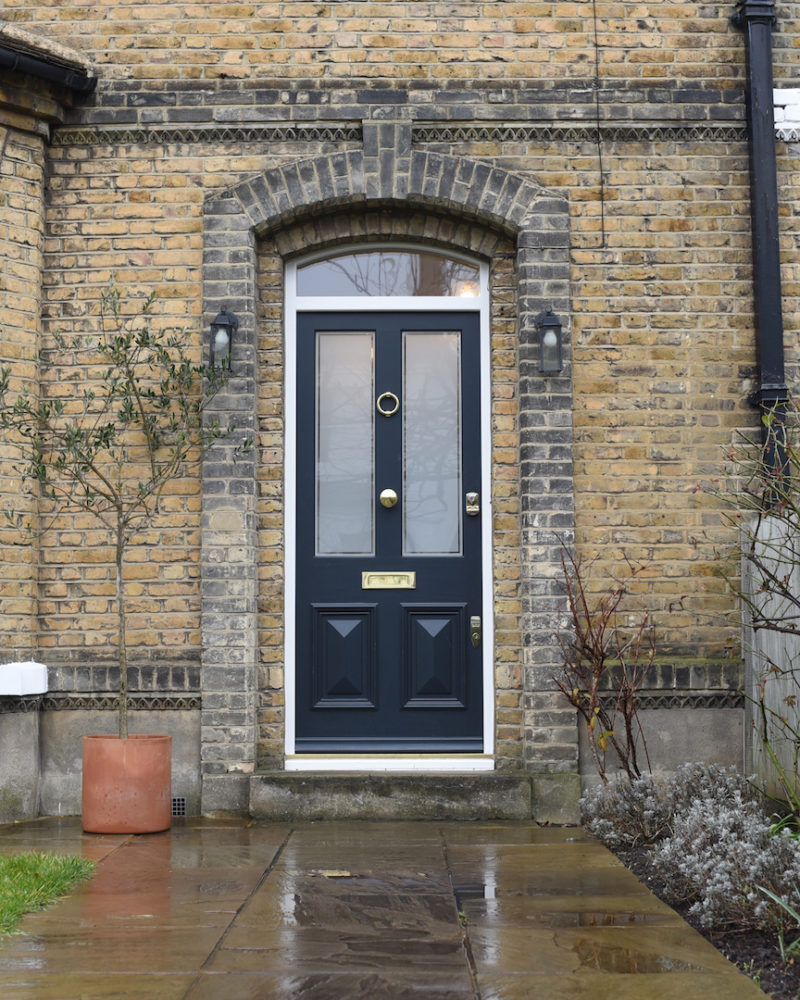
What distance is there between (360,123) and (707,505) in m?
2.95

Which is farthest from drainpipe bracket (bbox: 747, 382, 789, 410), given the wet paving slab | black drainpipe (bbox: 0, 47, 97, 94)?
black drainpipe (bbox: 0, 47, 97, 94)

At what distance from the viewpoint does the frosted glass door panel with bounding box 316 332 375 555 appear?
21.8 ft

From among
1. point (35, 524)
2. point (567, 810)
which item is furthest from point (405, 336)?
point (567, 810)

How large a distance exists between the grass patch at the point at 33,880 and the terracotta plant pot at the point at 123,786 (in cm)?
70

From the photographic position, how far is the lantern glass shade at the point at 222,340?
6332mm

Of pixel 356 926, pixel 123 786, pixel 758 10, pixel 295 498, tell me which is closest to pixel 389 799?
pixel 123 786

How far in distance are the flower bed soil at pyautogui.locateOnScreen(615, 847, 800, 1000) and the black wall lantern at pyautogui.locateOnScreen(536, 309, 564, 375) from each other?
9.48ft

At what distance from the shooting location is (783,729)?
566cm

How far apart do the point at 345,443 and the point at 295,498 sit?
1.44ft

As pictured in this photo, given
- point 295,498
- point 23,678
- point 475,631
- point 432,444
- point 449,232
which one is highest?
point 449,232

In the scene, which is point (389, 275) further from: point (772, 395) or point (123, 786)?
point (123, 786)

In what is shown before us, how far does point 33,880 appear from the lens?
4.47 meters

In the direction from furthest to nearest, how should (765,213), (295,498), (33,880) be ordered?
(295,498) < (765,213) < (33,880)

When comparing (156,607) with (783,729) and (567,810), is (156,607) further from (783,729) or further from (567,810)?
(783,729)
